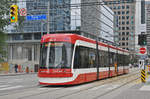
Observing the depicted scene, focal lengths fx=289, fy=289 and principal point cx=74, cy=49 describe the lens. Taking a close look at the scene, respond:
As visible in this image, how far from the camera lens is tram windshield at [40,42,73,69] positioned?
1691 centimetres

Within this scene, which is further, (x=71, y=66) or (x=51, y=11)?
(x=51, y=11)

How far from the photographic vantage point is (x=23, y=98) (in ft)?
38.5

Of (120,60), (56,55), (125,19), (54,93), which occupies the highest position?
(125,19)

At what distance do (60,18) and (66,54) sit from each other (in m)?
44.1

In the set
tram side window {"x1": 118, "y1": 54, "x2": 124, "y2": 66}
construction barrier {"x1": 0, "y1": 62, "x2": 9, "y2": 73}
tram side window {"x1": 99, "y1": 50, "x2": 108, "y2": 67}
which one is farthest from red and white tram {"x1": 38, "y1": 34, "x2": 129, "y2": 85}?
construction barrier {"x1": 0, "y1": 62, "x2": 9, "y2": 73}

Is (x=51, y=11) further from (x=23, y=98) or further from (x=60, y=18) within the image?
(x=23, y=98)

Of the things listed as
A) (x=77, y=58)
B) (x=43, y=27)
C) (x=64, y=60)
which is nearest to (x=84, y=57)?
(x=77, y=58)

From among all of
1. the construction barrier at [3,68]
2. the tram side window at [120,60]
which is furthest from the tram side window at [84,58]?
the construction barrier at [3,68]

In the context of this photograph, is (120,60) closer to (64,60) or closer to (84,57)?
(84,57)

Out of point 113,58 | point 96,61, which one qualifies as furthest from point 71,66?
point 113,58

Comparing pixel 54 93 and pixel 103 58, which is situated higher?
pixel 103 58

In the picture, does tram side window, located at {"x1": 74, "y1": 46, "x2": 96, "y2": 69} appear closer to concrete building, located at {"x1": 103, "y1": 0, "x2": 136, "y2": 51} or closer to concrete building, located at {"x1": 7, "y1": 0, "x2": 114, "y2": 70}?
concrete building, located at {"x1": 7, "y1": 0, "x2": 114, "y2": 70}

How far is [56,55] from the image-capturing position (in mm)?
16969

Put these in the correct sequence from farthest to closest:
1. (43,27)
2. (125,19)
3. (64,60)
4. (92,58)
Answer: (125,19) → (43,27) → (92,58) → (64,60)
